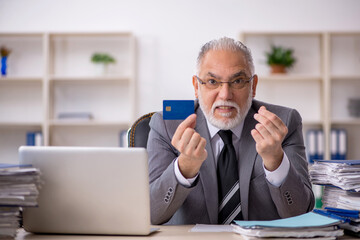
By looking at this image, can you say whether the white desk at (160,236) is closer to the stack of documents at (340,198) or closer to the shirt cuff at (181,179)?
the shirt cuff at (181,179)

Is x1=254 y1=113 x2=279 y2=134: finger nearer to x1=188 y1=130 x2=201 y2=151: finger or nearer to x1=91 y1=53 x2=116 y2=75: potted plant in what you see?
x1=188 y1=130 x2=201 y2=151: finger

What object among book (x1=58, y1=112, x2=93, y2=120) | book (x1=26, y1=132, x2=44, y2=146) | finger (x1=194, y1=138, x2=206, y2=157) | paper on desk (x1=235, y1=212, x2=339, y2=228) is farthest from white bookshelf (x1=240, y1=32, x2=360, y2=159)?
paper on desk (x1=235, y1=212, x2=339, y2=228)

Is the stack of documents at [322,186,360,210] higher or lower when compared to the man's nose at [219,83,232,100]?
lower

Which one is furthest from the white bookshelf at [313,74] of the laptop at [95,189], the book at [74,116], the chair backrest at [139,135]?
the laptop at [95,189]

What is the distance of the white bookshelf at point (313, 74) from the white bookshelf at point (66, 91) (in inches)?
53.5

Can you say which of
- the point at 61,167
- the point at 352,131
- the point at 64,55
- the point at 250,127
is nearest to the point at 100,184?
the point at 61,167

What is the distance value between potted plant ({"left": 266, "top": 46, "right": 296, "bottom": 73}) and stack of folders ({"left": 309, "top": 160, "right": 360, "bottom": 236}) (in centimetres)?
284

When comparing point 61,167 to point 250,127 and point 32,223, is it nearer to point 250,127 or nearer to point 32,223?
point 32,223

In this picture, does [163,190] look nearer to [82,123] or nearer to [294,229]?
[294,229]

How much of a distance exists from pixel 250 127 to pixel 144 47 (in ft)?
9.07

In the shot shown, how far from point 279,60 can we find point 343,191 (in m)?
2.95

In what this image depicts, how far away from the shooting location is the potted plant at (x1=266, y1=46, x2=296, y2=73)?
13.6 ft

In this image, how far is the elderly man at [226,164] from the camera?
1453 mm

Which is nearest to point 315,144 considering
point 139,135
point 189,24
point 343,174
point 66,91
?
point 189,24
